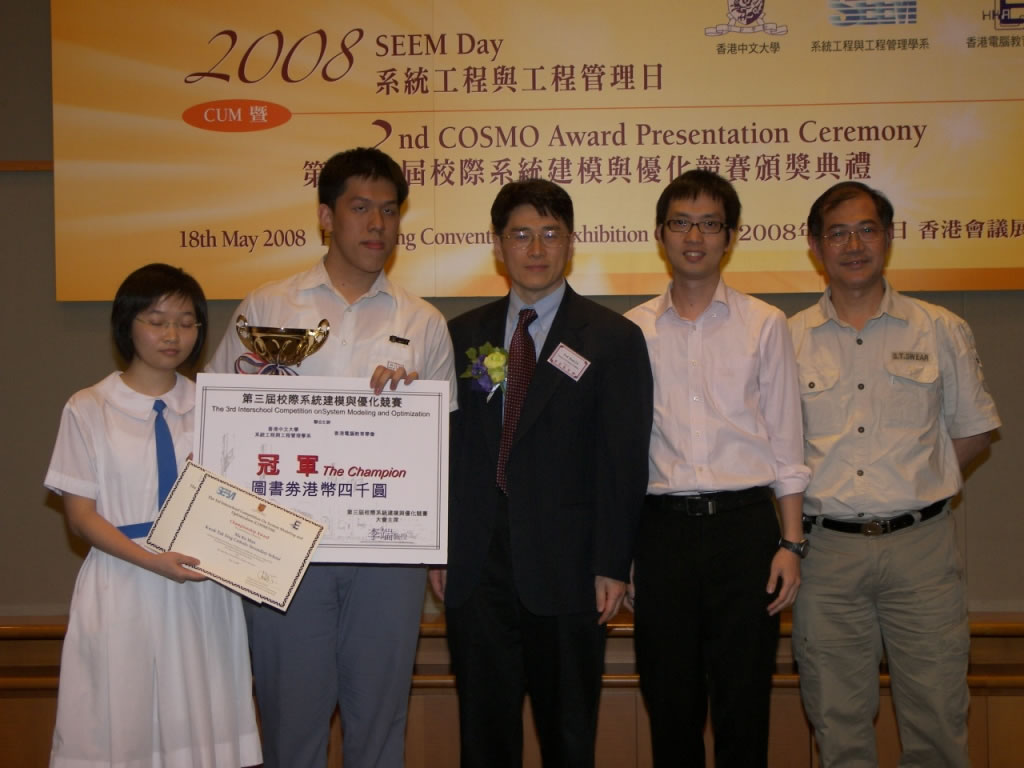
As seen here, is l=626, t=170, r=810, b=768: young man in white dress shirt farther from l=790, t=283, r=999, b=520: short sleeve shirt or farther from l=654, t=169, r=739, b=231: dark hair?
l=790, t=283, r=999, b=520: short sleeve shirt

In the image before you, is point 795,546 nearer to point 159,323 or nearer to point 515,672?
point 515,672

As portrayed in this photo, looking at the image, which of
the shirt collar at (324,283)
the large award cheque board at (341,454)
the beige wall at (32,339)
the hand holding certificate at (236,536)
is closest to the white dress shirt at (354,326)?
the shirt collar at (324,283)

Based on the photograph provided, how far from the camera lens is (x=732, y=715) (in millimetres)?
2455

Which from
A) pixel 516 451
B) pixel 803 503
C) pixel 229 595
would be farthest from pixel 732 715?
pixel 229 595

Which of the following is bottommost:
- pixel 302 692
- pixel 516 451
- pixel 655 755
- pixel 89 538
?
pixel 655 755

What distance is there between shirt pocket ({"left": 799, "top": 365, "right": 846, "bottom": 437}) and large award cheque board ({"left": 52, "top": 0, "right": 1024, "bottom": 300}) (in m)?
1.06

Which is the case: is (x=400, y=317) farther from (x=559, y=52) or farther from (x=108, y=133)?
(x=108, y=133)

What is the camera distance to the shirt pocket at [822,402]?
2.76 meters

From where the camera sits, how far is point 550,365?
2.48m

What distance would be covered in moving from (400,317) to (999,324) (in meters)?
2.77

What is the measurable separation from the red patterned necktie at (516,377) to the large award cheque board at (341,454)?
0.56 ft

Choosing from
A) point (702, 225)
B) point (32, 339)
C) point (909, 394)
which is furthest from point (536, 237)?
point (32, 339)

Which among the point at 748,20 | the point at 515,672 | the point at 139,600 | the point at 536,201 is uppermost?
the point at 748,20

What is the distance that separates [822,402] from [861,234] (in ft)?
1.78
